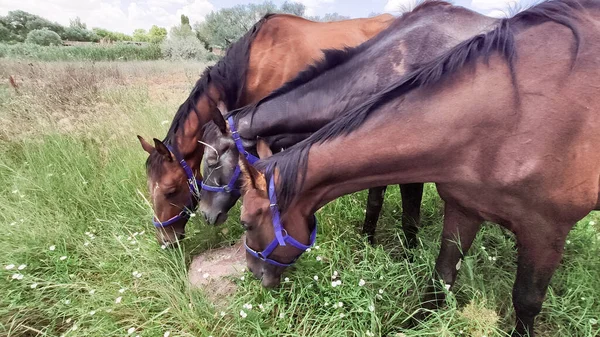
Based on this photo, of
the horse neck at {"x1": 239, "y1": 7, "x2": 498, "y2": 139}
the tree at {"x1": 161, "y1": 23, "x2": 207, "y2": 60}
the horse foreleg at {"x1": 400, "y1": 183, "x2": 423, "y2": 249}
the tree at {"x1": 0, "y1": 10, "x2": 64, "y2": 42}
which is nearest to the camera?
the horse neck at {"x1": 239, "y1": 7, "x2": 498, "y2": 139}

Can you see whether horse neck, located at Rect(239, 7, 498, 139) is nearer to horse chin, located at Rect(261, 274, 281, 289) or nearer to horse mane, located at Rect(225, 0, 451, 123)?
horse mane, located at Rect(225, 0, 451, 123)

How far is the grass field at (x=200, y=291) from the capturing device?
7.20 ft

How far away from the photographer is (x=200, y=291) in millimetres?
2432

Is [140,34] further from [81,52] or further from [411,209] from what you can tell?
[411,209]

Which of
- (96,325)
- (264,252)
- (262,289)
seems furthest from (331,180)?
(96,325)

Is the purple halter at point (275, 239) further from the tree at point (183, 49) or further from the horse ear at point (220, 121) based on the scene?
the tree at point (183, 49)

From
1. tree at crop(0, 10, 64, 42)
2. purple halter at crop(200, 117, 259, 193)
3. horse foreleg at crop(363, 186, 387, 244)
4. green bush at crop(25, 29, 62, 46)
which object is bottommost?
horse foreleg at crop(363, 186, 387, 244)

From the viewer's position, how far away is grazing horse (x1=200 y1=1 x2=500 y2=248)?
2402mm

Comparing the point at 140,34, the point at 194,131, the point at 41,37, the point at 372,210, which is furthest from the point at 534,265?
the point at 140,34

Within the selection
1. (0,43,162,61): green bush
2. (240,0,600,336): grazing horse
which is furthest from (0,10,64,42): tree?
(240,0,600,336): grazing horse

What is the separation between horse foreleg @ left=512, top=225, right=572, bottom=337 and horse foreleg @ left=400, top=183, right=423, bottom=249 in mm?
1021

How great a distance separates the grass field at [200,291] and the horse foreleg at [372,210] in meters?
0.13

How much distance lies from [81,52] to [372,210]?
832 inches

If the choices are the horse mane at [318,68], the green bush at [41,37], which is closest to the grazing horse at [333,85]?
the horse mane at [318,68]
